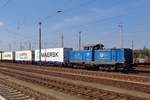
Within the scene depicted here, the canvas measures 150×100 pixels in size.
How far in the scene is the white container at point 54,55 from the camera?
59.8 metres

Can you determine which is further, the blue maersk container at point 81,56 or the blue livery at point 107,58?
the blue maersk container at point 81,56

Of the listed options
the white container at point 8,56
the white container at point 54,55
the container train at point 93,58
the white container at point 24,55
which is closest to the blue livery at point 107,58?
the container train at point 93,58

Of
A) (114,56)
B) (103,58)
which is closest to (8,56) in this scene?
(103,58)

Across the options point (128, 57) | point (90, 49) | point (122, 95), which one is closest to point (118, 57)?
point (128, 57)

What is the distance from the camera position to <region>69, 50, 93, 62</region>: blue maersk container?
153 ft

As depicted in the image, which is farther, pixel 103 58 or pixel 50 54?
pixel 50 54

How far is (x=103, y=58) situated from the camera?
43312 millimetres

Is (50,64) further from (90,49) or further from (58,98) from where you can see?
(58,98)

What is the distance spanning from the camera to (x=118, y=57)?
40.9m

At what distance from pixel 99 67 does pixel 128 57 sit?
5.06m

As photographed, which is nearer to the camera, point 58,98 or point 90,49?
point 58,98

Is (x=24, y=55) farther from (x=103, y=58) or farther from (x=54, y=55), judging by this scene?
(x=103, y=58)

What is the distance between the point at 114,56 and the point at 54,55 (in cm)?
2492

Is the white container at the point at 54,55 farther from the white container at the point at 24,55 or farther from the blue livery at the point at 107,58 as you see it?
the blue livery at the point at 107,58
